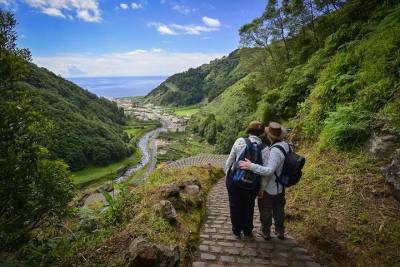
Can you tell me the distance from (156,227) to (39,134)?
2.43 meters

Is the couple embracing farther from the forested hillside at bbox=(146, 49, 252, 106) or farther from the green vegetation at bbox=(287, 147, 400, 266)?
the forested hillside at bbox=(146, 49, 252, 106)

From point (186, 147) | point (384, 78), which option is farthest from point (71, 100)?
point (384, 78)

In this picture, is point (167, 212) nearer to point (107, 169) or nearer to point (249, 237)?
point (249, 237)

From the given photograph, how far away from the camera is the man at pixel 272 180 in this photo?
4.00m

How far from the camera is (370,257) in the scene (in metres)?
3.51

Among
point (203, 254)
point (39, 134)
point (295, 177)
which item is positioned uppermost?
point (39, 134)

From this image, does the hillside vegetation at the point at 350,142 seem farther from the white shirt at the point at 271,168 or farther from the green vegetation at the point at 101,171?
the green vegetation at the point at 101,171

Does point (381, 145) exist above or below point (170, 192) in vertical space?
above

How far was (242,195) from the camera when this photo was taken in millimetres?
4320

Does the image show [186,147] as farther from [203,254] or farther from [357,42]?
[203,254]

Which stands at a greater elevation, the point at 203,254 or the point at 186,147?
the point at 203,254

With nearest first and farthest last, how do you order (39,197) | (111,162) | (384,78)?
(39,197) < (384,78) < (111,162)

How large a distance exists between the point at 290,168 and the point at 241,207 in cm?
104

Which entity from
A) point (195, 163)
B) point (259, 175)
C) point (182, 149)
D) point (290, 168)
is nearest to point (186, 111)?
point (182, 149)
